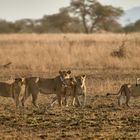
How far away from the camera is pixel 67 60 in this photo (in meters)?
22.5

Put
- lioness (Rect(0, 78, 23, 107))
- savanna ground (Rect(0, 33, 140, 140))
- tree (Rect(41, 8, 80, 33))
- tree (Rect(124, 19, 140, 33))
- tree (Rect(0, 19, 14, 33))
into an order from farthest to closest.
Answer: tree (Rect(41, 8, 80, 33))
tree (Rect(0, 19, 14, 33))
tree (Rect(124, 19, 140, 33))
lioness (Rect(0, 78, 23, 107))
savanna ground (Rect(0, 33, 140, 140))

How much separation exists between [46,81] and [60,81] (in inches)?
13.2

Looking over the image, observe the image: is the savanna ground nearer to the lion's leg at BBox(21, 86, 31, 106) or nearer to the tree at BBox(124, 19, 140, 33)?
the lion's leg at BBox(21, 86, 31, 106)

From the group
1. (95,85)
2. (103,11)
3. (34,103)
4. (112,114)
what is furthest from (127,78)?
(103,11)

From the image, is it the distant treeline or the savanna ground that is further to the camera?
the distant treeline

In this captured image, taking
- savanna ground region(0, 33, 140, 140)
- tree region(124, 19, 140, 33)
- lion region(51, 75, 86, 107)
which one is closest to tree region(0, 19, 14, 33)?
tree region(124, 19, 140, 33)

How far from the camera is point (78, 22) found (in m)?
59.6

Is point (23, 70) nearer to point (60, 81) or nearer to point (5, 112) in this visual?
point (60, 81)

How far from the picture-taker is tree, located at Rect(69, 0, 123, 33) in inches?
2227

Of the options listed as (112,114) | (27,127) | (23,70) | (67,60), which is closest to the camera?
(27,127)

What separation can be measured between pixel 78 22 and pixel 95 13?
131 inches

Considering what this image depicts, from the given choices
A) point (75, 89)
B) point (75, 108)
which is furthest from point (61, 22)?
point (75, 108)

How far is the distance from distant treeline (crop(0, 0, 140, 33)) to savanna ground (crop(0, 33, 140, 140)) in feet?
99.4

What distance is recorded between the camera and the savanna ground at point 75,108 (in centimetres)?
959
